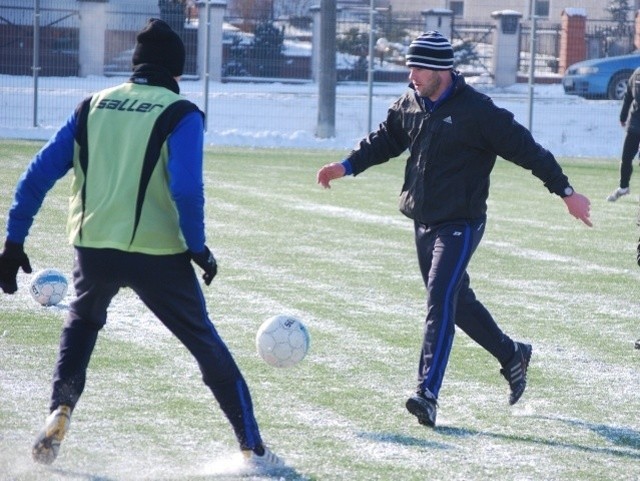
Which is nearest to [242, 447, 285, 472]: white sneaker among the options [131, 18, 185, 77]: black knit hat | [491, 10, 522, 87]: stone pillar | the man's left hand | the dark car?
[131, 18, 185, 77]: black knit hat

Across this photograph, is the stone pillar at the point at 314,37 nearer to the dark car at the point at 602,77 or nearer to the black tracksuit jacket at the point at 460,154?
the dark car at the point at 602,77

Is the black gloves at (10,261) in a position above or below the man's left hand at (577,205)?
below

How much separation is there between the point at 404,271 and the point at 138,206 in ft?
20.2

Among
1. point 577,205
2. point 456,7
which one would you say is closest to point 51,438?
point 577,205

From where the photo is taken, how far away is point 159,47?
5477mm

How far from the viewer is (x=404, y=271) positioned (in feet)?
37.2

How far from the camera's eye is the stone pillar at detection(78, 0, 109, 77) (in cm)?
2728

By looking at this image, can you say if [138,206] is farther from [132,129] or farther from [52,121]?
[52,121]

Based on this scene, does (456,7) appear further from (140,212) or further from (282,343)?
(140,212)

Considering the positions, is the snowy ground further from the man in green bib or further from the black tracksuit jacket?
the man in green bib

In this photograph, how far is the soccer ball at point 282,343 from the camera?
269 inches

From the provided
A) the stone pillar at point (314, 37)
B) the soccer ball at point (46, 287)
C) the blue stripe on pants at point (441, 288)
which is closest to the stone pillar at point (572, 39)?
the stone pillar at point (314, 37)

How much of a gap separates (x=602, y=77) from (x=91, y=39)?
35.4ft

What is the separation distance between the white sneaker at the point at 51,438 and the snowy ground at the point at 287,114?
698 inches
